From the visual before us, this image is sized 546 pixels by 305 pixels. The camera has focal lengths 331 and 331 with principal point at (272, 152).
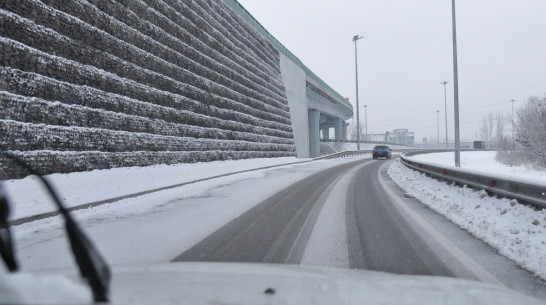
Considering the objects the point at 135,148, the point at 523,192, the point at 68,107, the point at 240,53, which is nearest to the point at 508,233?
the point at 523,192

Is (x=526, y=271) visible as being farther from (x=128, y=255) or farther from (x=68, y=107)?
(x=68, y=107)

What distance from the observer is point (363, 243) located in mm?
4699

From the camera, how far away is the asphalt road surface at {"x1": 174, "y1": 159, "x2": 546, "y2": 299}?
3.68 m

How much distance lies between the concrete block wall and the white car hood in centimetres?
722

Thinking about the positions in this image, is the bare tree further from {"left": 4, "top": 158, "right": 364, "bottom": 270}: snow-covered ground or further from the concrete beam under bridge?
{"left": 4, "top": 158, "right": 364, "bottom": 270}: snow-covered ground

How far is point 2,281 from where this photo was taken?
1104mm

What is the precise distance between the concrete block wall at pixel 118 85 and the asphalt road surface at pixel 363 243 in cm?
627

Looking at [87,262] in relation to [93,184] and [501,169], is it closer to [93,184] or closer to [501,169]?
[93,184]

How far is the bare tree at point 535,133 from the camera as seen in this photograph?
2241 cm

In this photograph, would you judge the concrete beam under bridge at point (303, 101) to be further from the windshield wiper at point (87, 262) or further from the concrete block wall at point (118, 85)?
the windshield wiper at point (87, 262)

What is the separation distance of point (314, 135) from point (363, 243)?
Result: 151 ft

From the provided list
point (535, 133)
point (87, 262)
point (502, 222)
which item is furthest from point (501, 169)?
point (87, 262)

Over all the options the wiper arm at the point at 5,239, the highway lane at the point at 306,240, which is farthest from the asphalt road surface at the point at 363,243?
the wiper arm at the point at 5,239

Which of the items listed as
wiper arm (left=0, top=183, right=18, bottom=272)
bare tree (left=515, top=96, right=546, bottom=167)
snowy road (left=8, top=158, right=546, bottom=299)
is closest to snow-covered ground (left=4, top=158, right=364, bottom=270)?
snowy road (left=8, top=158, right=546, bottom=299)
